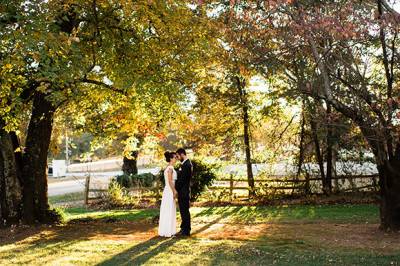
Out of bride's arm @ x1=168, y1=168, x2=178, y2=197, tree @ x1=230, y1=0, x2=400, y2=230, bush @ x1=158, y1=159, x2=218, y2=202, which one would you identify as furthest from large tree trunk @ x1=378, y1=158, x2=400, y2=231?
bush @ x1=158, y1=159, x2=218, y2=202

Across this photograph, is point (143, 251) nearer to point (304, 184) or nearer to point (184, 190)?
point (184, 190)

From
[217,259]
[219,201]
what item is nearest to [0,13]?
[217,259]

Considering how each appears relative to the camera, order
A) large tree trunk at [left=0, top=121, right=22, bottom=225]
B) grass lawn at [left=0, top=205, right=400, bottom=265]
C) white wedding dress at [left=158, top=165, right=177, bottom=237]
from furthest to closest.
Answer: large tree trunk at [left=0, top=121, right=22, bottom=225], white wedding dress at [left=158, top=165, right=177, bottom=237], grass lawn at [left=0, top=205, right=400, bottom=265]

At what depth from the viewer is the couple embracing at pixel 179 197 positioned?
1210cm

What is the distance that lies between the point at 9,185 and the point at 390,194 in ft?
36.1

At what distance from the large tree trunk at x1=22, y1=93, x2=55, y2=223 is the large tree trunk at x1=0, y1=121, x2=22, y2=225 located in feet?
0.85

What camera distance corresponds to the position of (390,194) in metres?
11.5

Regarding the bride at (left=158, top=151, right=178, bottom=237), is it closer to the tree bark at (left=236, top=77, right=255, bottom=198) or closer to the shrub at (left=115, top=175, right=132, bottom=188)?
the tree bark at (left=236, top=77, right=255, bottom=198)

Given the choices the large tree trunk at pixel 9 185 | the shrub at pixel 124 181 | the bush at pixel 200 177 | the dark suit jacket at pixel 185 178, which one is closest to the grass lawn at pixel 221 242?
the large tree trunk at pixel 9 185

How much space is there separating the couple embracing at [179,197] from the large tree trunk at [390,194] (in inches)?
191

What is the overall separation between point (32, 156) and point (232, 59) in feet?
24.2

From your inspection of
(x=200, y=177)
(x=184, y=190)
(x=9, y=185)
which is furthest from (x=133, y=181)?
(x=184, y=190)

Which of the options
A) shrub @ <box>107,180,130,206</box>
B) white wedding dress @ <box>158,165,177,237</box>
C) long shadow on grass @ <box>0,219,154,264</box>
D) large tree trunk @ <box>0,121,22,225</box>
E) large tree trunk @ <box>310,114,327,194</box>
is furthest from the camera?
shrub @ <box>107,180,130,206</box>

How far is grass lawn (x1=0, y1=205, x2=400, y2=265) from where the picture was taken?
30.1ft
